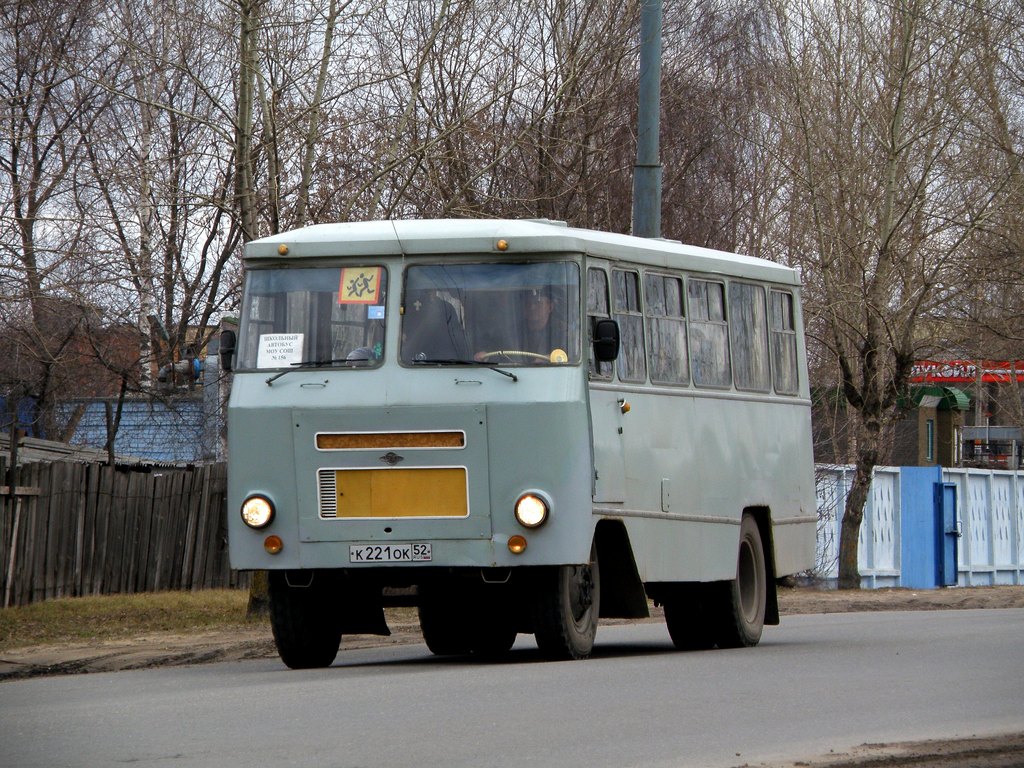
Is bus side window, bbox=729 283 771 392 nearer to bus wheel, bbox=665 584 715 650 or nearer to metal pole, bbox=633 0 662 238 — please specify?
bus wheel, bbox=665 584 715 650

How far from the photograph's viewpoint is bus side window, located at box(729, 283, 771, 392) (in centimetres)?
1498

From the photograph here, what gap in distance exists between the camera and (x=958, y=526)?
31172 mm

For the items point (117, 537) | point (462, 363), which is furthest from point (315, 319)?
point (117, 537)

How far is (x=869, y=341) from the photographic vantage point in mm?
26344

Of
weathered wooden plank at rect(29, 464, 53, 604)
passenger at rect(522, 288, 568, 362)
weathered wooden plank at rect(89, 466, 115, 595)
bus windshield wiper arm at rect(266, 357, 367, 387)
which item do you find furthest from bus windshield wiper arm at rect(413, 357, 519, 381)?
weathered wooden plank at rect(89, 466, 115, 595)

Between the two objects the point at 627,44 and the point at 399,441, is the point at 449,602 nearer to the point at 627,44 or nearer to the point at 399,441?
the point at 399,441

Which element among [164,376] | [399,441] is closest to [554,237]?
[399,441]

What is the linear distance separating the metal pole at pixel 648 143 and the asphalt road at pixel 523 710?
481 cm

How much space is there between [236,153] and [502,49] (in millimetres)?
4457

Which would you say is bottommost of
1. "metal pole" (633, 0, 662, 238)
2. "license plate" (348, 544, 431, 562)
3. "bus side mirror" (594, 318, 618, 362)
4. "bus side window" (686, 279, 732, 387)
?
"license plate" (348, 544, 431, 562)

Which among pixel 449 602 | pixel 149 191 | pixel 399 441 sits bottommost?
pixel 449 602

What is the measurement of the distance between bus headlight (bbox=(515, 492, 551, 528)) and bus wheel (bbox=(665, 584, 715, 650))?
2.98 meters

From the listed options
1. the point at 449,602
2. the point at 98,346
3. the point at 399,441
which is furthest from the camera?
the point at 98,346

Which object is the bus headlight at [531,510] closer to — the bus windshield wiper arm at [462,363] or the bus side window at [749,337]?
the bus windshield wiper arm at [462,363]
